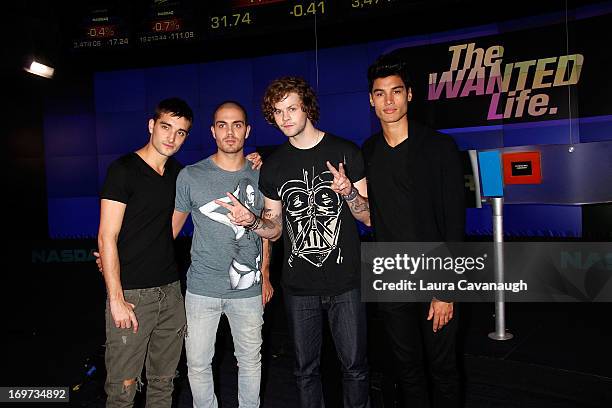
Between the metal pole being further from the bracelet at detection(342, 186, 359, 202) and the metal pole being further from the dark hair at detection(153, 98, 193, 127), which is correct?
the dark hair at detection(153, 98, 193, 127)

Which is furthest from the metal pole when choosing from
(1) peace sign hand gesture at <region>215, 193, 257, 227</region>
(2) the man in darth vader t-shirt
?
(1) peace sign hand gesture at <region>215, 193, 257, 227</region>

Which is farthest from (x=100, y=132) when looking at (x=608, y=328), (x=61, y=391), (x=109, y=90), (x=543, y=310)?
(x=608, y=328)

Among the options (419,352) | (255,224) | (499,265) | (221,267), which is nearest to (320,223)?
(255,224)

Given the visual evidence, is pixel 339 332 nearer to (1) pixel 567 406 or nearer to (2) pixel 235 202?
(2) pixel 235 202

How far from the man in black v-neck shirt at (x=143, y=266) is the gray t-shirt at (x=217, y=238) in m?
0.10

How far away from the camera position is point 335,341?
214 cm

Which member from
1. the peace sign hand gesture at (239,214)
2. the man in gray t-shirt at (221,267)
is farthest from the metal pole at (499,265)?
the peace sign hand gesture at (239,214)

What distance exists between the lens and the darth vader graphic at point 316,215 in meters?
2.14

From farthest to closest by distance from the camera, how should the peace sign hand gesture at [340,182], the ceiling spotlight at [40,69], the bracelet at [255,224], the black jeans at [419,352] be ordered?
the ceiling spotlight at [40,69] → the bracelet at [255,224] → the black jeans at [419,352] → the peace sign hand gesture at [340,182]

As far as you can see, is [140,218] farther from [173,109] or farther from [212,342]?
[212,342]

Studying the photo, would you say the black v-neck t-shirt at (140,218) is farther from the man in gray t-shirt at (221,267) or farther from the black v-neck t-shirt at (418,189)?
the black v-neck t-shirt at (418,189)

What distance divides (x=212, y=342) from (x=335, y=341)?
622 millimetres

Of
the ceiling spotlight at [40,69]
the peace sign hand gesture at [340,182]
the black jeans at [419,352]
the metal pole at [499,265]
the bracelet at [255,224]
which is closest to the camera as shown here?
the peace sign hand gesture at [340,182]

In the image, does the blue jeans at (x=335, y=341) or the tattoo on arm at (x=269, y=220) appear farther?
the tattoo on arm at (x=269, y=220)
